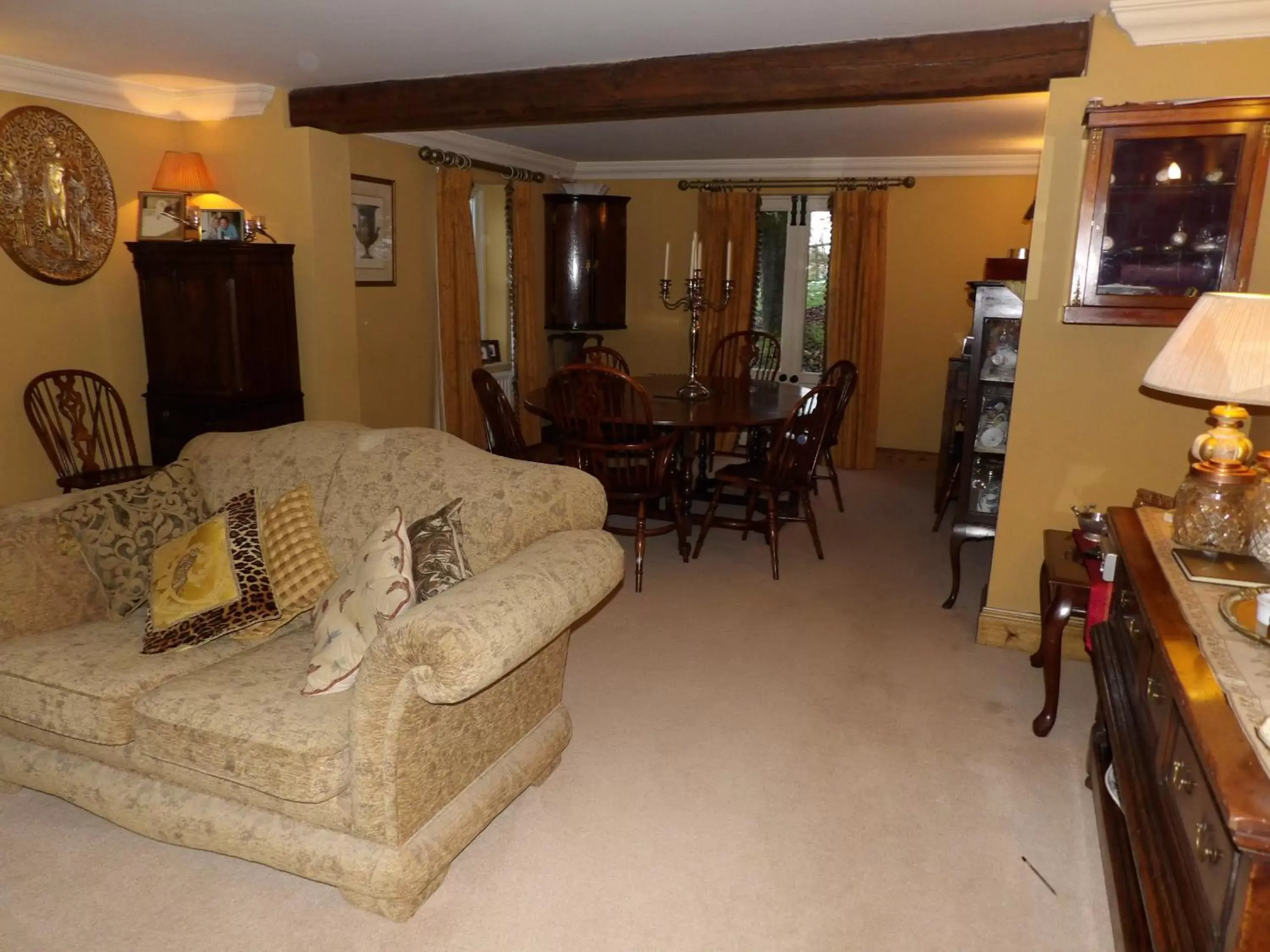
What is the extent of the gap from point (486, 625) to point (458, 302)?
4.17 metres

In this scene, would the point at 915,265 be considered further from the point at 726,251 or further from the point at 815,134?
the point at 815,134

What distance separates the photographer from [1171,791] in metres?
1.35

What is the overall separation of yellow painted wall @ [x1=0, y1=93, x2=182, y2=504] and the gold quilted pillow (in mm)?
2356

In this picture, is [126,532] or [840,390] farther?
[840,390]

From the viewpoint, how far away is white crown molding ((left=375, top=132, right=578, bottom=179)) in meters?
5.11

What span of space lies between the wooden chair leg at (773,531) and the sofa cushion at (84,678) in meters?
2.38

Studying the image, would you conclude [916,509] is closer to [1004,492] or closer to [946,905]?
[1004,492]

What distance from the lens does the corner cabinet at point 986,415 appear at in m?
3.44

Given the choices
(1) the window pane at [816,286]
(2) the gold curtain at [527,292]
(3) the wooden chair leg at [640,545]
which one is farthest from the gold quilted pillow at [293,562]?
(1) the window pane at [816,286]

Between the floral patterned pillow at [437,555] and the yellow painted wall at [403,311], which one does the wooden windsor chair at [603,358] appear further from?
the floral patterned pillow at [437,555]

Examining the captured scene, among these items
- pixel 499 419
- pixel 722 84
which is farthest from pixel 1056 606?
pixel 499 419

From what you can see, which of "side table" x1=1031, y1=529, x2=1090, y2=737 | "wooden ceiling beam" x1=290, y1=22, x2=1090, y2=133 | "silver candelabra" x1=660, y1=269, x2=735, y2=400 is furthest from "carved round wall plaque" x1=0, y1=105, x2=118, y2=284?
"side table" x1=1031, y1=529, x2=1090, y2=737

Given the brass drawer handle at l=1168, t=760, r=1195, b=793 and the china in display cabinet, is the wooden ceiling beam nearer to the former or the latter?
the china in display cabinet

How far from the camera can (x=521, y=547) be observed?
2.17 metres
